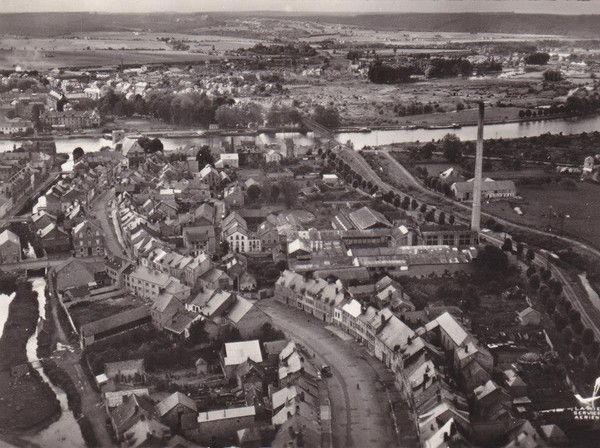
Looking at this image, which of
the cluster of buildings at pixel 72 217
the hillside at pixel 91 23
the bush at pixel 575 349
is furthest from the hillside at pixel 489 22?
the cluster of buildings at pixel 72 217

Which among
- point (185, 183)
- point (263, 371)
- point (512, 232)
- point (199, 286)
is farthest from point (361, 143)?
point (263, 371)

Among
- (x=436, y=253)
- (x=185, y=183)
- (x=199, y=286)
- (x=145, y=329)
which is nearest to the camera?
(x=145, y=329)

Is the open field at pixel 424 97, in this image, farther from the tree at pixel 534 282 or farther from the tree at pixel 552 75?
the tree at pixel 534 282

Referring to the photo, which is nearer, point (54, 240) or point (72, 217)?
point (54, 240)

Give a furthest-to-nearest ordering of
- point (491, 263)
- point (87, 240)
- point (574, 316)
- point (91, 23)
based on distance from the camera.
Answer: point (91, 23) → point (87, 240) → point (491, 263) → point (574, 316)

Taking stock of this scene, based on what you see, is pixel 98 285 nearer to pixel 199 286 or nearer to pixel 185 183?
pixel 199 286

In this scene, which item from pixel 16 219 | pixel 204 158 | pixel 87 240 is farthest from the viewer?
pixel 204 158

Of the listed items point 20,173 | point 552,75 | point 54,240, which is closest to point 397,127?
point 552,75

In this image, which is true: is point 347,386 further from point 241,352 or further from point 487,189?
point 487,189
